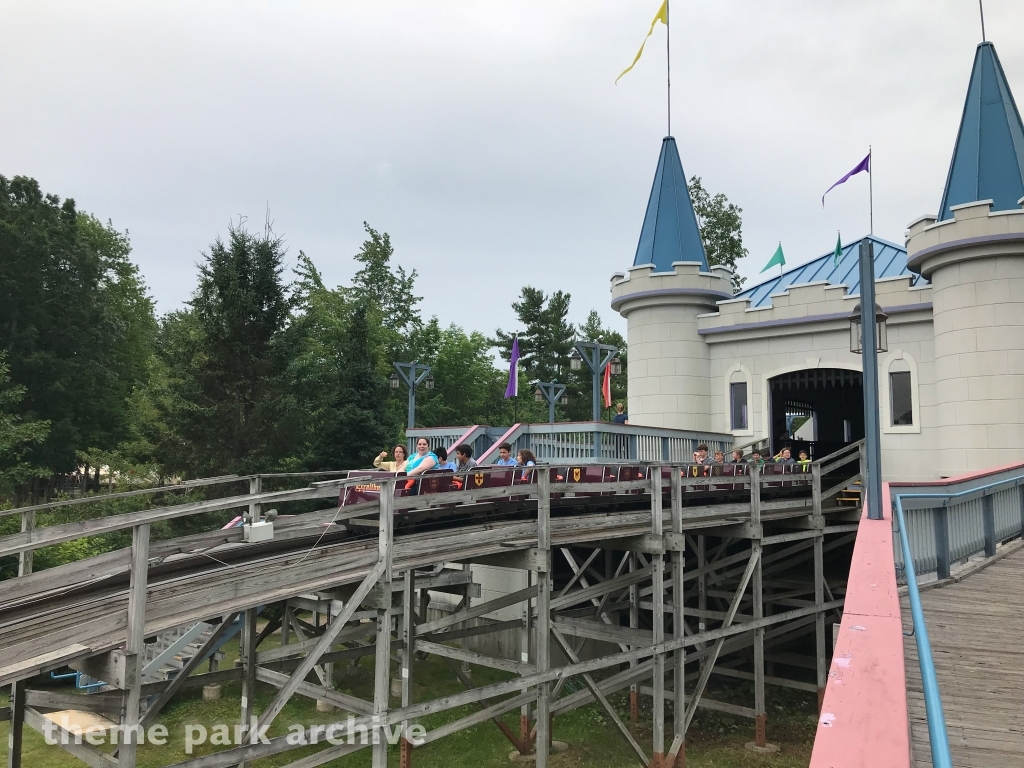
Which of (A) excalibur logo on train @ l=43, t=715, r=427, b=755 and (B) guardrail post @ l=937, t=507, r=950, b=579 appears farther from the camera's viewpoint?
(B) guardrail post @ l=937, t=507, r=950, b=579

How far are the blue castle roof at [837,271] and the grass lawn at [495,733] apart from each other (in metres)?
12.2

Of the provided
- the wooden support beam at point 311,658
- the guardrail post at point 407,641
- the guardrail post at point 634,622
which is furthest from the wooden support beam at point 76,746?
the guardrail post at point 634,622

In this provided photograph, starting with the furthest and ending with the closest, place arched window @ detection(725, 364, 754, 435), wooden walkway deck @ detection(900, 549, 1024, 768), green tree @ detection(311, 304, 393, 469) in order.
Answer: green tree @ detection(311, 304, 393, 469), arched window @ detection(725, 364, 754, 435), wooden walkway deck @ detection(900, 549, 1024, 768)

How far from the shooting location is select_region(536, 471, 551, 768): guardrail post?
902 cm

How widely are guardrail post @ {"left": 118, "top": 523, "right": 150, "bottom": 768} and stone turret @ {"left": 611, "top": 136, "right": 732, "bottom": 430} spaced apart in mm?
18753

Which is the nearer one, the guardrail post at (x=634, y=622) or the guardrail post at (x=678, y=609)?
the guardrail post at (x=678, y=609)

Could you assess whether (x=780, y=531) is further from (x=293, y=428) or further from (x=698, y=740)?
(x=293, y=428)

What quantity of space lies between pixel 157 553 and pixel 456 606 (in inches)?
418

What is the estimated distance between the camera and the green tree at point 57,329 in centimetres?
3569

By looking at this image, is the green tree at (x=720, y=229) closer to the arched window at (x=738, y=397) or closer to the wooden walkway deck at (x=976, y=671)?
the arched window at (x=738, y=397)

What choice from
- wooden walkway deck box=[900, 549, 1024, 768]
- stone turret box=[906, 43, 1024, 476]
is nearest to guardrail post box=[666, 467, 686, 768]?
wooden walkway deck box=[900, 549, 1024, 768]

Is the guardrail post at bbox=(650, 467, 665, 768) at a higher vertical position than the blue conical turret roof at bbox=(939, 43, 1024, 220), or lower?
lower

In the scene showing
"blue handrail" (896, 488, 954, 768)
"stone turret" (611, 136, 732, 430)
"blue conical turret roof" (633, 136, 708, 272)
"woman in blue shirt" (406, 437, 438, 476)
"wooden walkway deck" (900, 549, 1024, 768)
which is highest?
"blue conical turret roof" (633, 136, 708, 272)

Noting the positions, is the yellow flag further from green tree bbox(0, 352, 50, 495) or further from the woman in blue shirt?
green tree bbox(0, 352, 50, 495)
